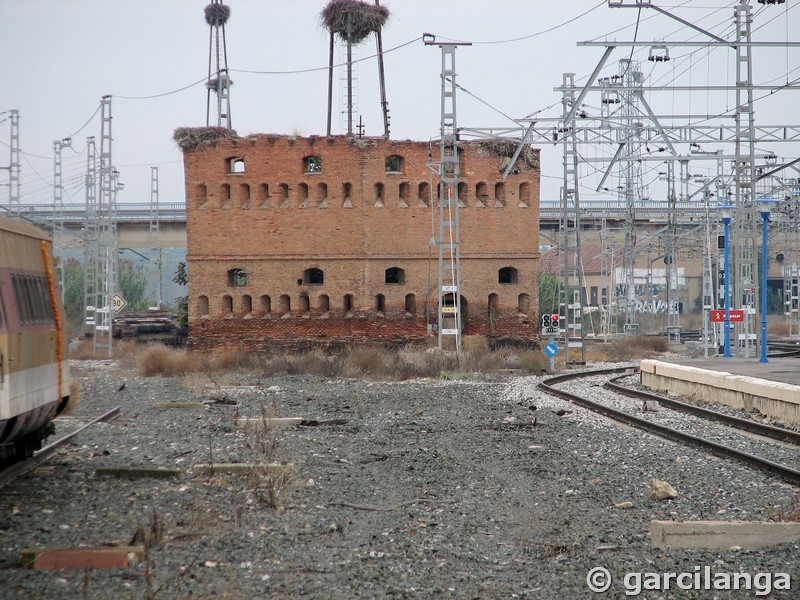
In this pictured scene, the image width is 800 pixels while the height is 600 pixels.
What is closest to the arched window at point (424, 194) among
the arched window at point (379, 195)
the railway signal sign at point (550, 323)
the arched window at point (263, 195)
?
the arched window at point (379, 195)

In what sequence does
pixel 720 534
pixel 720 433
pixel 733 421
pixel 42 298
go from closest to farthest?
pixel 720 534 < pixel 42 298 < pixel 720 433 < pixel 733 421

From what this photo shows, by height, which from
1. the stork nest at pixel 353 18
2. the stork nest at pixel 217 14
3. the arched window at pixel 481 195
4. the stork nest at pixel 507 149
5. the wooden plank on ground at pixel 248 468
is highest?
the stork nest at pixel 217 14

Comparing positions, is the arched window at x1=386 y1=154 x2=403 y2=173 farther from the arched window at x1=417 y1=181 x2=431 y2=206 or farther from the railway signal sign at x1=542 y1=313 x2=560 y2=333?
the railway signal sign at x1=542 y1=313 x2=560 y2=333

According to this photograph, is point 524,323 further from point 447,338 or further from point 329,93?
point 329,93

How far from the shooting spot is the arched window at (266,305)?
135 feet

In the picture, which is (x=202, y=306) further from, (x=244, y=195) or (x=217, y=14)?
(x=217, y=14)

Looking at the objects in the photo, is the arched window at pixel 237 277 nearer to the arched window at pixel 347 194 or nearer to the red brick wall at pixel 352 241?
the red brick wall at pixel 352 241

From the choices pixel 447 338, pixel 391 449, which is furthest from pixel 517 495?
pixel 447 338

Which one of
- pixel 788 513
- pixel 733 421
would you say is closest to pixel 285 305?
pixel 733 421

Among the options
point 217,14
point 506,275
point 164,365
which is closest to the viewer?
point 164,365

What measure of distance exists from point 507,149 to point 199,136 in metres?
13.3

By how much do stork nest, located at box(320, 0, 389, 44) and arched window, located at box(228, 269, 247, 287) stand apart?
472 inches

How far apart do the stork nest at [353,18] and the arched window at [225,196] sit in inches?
365

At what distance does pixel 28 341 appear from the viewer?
970 centimetres
